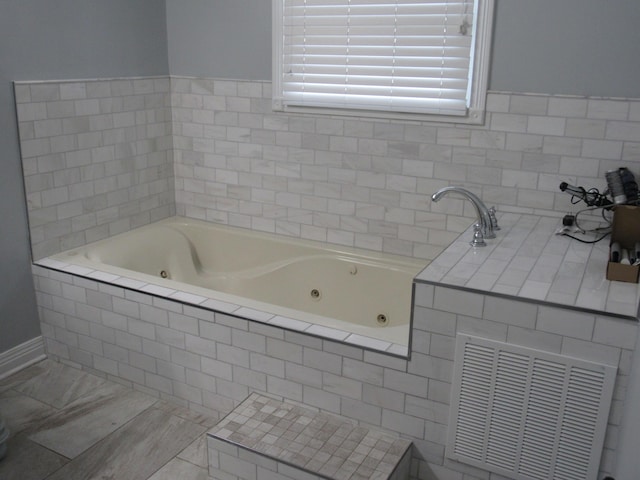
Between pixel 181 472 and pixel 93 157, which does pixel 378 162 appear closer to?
pixel 93 157

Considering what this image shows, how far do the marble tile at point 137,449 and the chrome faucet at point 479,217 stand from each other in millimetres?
1477

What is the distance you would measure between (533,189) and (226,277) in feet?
6.01

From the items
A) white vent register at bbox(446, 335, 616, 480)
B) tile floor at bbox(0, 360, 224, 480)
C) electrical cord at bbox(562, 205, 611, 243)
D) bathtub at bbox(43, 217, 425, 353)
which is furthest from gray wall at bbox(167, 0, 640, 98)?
tile floor at bbox(0, 360, 224, 480)

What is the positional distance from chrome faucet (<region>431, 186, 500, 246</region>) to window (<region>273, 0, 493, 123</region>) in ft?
1.81

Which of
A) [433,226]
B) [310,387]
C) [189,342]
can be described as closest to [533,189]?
[433,226]

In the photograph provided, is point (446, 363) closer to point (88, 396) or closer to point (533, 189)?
point (533, 189)

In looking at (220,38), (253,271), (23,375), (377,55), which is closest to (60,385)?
(23,375)

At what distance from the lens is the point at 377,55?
3205 mm

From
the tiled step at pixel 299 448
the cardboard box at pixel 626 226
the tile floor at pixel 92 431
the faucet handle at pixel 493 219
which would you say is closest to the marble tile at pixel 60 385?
the tile floor at pixel 92 431

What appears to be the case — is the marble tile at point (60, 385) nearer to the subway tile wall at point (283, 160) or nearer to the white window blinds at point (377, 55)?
the subway tile wall at point (283, 160)

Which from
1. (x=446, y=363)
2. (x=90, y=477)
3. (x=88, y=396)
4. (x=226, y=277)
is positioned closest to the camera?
(x=446, y=363)

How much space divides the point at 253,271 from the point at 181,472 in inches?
55.3

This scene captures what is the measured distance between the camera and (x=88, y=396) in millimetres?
3094

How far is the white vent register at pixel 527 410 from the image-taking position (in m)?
2.06
